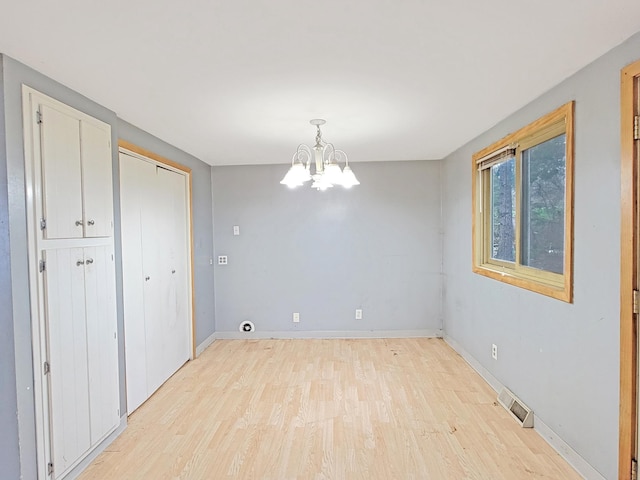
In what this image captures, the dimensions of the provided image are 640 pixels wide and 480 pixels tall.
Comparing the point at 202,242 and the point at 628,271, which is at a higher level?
the point at 202,242

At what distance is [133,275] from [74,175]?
1.04 meters

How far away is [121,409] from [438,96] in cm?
311

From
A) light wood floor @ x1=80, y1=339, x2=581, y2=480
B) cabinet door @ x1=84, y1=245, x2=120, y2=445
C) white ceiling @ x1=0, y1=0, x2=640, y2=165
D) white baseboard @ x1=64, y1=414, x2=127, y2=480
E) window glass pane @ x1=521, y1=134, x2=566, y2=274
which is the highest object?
white ceiling @ x1=0, y1=0, x2=640, y2=165

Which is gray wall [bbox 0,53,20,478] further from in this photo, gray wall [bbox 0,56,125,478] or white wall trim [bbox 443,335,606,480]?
white wall trim [bbox 443,335,606,480]

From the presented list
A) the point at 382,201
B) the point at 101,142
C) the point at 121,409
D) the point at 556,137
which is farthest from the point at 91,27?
the point at 382,201

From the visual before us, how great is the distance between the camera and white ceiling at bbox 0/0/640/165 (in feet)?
4.72

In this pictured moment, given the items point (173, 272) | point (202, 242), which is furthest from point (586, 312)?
point (202, 242)

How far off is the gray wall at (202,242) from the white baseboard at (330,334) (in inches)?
12.4

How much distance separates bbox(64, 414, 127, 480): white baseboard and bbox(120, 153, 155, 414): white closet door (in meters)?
0.21

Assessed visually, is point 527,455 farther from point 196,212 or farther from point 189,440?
point 196,212

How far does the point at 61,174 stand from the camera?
208 centimetres

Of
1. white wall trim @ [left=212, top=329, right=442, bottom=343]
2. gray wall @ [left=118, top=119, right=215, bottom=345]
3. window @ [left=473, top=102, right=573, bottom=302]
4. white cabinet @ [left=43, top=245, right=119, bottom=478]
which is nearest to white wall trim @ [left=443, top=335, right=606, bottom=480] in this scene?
window @ [left=473, top=102, right=573, bottom=302]

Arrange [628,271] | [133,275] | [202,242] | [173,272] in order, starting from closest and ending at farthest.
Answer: [628,271] < [133,275] < [173,272] < [202,242]

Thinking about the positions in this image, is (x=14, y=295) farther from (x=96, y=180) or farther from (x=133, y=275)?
(x=133, y=275)
